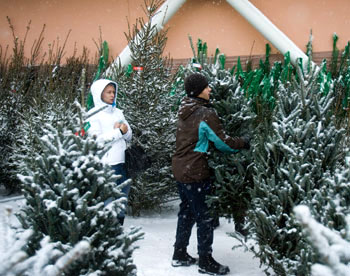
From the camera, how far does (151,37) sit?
5.87 meters

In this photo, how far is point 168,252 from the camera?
182 inches

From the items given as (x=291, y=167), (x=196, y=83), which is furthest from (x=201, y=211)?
(x=196, y=83)

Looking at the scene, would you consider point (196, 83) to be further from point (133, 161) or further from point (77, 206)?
point (77, 206)

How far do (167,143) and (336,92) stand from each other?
2.80 m

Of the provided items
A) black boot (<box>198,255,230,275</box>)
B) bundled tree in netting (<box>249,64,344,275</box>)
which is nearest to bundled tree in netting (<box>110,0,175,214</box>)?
black boot (<box>198,255,230,275</box>)

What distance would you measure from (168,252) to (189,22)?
530 centimetres

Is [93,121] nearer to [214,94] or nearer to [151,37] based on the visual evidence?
[214,94]

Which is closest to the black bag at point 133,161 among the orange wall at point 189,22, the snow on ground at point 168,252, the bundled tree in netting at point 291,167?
the snow on ground at point 168,252

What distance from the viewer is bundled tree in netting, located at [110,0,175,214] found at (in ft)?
18.3

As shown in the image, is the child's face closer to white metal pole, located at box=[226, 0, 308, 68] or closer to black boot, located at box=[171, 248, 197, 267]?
black boot, located at box=[171, 248, 197, 267]

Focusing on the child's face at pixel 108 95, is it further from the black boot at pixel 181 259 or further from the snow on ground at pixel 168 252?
the black boot at pixel 181 259

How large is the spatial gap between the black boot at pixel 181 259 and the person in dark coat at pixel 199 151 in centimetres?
21

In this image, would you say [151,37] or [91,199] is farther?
[151,37]

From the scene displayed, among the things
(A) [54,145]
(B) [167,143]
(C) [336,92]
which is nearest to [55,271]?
(A) [54,145]
